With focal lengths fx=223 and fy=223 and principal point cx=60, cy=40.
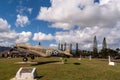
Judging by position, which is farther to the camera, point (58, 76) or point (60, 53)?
point (60, 53)

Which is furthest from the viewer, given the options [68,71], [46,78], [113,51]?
[113,51]

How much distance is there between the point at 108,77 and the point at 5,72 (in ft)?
50.1

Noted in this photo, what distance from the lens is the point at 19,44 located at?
51.3 meters

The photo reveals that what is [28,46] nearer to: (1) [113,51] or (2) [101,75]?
(2) [101,75]

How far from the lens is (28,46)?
5128 cm

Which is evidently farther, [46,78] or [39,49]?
[39,49]

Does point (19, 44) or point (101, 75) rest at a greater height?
point (19, 44)

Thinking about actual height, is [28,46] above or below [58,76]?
above

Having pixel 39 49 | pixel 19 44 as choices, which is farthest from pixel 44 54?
pixel 19 44

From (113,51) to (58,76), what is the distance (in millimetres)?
84289

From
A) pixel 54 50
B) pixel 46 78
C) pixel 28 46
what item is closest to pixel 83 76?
pixel 46 78

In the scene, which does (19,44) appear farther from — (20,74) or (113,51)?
(113,51)

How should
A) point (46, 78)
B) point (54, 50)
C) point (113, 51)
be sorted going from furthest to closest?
point (113, 51)
point (54, 50)
point (46, 78)

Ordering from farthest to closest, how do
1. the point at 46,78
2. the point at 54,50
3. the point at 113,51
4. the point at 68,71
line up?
the point at 113,51 < the point at 54,50 < the point at 68,71 < the point at 46,78
